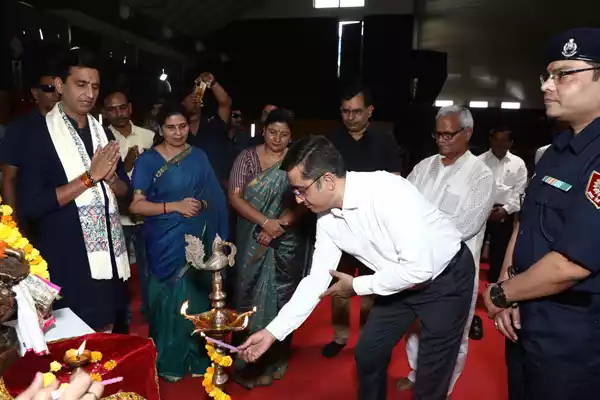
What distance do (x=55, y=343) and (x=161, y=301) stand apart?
1.19m

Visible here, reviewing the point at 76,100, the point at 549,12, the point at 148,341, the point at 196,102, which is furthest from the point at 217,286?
the point at 549,12

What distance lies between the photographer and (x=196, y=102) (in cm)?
307

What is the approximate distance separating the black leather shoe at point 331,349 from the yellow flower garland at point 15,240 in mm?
1925

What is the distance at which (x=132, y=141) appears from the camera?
3.29m

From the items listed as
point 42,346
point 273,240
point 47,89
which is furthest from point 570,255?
point 47,89

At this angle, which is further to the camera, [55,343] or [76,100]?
[76,100]

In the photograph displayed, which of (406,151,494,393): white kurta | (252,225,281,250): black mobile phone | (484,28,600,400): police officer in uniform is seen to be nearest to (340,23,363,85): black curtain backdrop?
(406,151,494,393): white kurta

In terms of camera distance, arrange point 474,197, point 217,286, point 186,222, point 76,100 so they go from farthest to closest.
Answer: point 186,222 < point 474,197 < point 76,100 < point 217,286

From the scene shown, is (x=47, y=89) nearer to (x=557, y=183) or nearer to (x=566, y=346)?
(x=557, y=183)

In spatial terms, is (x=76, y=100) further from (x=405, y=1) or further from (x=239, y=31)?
(x=405, y=1)

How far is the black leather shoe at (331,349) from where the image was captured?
9.28 ft

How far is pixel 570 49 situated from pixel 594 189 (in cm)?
40

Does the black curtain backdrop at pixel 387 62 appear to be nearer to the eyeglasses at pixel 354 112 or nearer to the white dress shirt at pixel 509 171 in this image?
the white dress shirt at pixel 509 171

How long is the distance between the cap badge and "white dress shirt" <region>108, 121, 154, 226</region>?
2.53m
